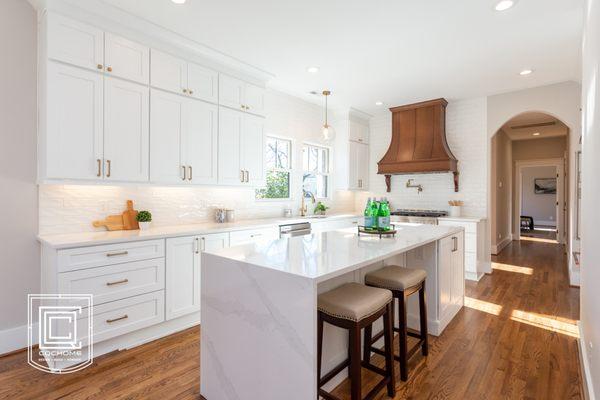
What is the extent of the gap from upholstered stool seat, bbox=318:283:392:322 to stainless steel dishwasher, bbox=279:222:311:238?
2122 mm

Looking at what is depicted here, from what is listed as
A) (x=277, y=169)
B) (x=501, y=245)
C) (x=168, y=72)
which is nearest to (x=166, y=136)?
(x=168, y=72)

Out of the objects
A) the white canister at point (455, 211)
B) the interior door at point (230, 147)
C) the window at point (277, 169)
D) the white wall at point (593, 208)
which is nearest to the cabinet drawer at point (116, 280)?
the interior door at point (230, 147)

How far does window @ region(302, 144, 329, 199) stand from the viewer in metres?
5.45

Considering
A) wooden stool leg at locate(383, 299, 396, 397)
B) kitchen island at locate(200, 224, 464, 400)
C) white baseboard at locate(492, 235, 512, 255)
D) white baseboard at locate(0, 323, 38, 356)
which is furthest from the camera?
white baseboard at locate(492, 235, 512, 255)

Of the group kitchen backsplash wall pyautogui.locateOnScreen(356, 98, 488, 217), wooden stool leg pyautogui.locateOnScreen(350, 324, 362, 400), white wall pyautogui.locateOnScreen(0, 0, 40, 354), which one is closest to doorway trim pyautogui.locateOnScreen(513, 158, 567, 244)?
kitchen backsplash wall pyautogui.locateOnScreen(356, 98, 488, 217)

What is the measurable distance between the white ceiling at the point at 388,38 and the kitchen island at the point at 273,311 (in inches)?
76.9

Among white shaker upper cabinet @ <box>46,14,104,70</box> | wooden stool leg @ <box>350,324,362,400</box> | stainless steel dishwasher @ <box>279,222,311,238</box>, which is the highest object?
white shaker upper cabinet @ <box>46,14,104,70</box>

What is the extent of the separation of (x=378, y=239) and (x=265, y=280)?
1.14 metres

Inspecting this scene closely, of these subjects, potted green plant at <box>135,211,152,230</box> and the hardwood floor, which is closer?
the hardwood floor

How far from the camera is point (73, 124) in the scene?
8.18 ft

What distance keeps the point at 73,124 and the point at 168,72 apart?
3.32 ft

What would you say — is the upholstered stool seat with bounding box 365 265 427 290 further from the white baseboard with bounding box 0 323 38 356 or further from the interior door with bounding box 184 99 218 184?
the white baseboard with bounding box 0 323 38 356

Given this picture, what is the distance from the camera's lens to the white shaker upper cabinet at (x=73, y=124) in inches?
94.0

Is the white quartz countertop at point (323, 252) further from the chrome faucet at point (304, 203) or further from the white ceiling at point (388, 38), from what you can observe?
the chrome faucet at point (304, 203)
